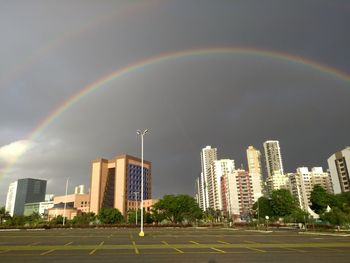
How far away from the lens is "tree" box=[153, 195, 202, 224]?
117562 millimetres

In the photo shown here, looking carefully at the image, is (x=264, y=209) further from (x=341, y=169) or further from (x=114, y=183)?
(x=114, y=183)

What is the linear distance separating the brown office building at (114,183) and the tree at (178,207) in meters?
61.8

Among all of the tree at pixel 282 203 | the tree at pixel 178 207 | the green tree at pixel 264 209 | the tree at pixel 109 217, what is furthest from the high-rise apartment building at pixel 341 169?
the tree at pixel 109 217

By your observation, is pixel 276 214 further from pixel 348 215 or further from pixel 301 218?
pixel 348 215

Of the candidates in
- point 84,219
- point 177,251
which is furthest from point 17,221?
point 177,251

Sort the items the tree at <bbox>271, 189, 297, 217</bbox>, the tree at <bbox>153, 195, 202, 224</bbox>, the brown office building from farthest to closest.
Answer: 1. the brown office building
2. the tree at <bbox>153, 195, 202, 224</bbox>
3. the tree at <bbox>271, 189, 297, 217</bbox>

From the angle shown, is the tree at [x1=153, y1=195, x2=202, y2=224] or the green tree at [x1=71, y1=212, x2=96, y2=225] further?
the green tree at [x1=71, y1=212, x2=96, y2=225]

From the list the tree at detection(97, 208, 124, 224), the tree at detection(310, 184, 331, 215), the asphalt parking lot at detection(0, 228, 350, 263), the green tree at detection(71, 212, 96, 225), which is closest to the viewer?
the asphalt parking lot at detection(0, 228, 350, 263)

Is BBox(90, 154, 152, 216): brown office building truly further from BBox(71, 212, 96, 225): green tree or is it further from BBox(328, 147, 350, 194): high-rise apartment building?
BBox(328, 147, 350, 194): high-rise apartment building

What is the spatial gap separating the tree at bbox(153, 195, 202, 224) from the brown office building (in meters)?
61.8

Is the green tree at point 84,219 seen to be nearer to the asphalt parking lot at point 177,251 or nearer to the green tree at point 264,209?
the green tree at point 264,209

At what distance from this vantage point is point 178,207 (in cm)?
11744

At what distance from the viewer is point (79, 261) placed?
15344mm

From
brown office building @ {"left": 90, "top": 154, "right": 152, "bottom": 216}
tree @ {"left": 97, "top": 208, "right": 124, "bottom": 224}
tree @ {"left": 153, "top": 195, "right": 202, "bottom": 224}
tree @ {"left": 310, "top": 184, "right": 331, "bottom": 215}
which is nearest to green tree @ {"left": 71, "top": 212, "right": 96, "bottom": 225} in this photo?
tree @ {"left": 97, "top": 208, "right": 124, "bottom": 224}
